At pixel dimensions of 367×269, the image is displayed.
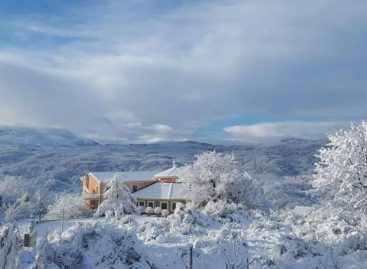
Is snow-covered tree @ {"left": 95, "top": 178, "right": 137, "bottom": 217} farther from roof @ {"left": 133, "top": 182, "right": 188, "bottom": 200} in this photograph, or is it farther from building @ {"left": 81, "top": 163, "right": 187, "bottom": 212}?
roof @ {"left": 133, "top": 182, "right": 188, "bottom": 200}

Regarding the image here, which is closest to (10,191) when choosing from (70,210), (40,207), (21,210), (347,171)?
(40,207)

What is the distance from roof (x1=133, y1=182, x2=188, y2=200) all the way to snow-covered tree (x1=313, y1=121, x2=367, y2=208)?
104 feet

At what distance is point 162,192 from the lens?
191 feet

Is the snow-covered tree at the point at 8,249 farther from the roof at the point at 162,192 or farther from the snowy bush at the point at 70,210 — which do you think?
the roof at the point at 162,192

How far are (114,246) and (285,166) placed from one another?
183m

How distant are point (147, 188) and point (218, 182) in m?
14.9

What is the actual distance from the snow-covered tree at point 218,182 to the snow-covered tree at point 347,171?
21483 millimetres

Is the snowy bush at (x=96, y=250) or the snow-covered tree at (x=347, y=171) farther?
the snow-covered tree at (x=347, y=171)

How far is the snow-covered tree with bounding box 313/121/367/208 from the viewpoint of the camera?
22703mm

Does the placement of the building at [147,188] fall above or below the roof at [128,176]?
below

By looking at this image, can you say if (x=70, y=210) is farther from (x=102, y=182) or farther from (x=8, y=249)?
(x=8, y=249)

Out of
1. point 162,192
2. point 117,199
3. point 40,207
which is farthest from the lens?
point 40,207

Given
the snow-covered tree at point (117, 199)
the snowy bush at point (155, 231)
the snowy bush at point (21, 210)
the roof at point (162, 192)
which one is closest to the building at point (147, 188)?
the roof at point (162, 192)

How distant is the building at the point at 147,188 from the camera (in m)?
56.8
